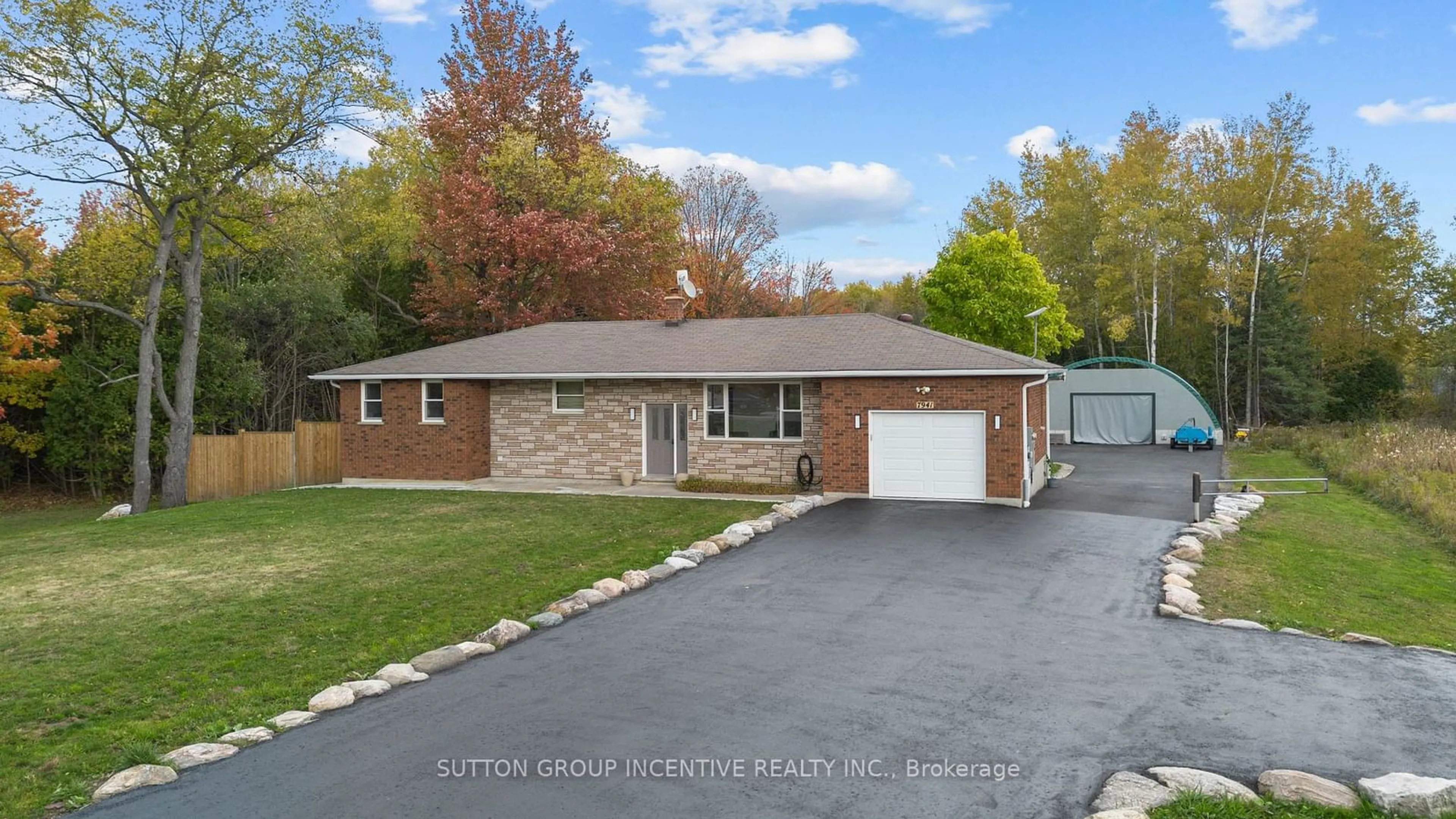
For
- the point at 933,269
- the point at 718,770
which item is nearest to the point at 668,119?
the point at 933,269

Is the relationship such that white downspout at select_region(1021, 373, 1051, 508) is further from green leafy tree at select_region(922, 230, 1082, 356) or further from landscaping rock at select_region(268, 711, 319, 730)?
green leafy tree at select_region(922, 230, 1082, 356)

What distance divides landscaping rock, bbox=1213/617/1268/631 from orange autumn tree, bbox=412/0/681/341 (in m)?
21.4

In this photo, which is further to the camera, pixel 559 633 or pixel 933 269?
pixel 933 269

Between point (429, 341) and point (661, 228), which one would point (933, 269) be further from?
point (429, 341)

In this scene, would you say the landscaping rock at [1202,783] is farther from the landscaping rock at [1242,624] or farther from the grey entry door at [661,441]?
the grey entry door at [661,441]

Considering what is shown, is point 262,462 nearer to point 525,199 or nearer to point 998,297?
point 525,199

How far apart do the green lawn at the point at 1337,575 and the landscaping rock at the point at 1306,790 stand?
3.95 meters

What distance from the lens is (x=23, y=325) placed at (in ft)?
66.3

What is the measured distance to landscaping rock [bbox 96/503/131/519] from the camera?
59.3ft

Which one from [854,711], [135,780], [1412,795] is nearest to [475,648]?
A: [135,780]

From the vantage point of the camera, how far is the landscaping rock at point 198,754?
5.18 metres

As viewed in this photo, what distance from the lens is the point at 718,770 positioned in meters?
4.97

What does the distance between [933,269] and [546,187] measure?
1710cm

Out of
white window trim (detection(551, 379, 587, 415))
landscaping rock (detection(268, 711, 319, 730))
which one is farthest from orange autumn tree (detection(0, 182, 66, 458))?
landscaping rock (detection(268, 711, 319, 730))
